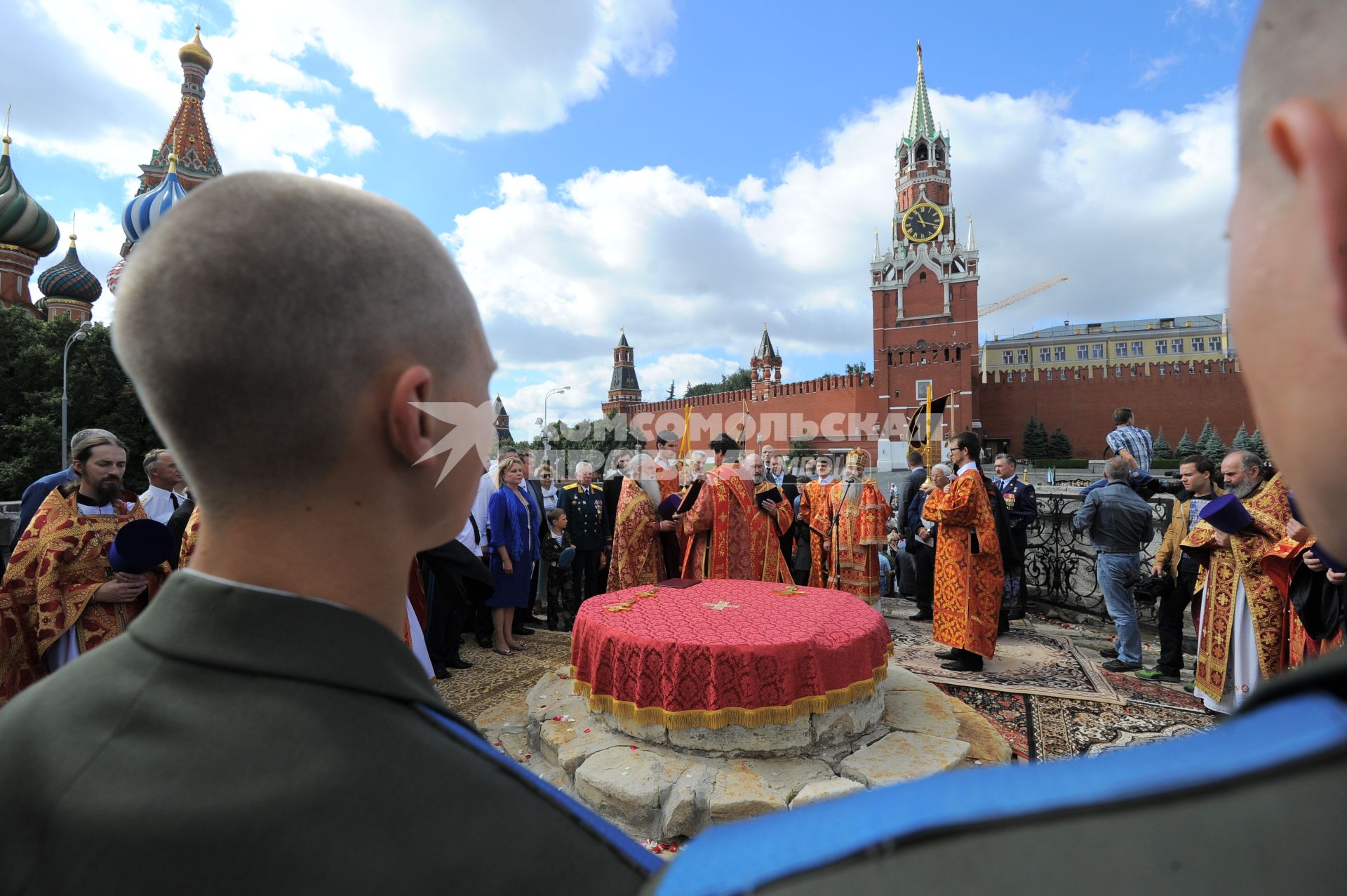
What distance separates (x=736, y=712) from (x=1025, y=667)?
3516 millimetres

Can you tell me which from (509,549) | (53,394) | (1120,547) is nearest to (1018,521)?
(1120,547)

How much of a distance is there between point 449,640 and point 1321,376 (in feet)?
21.4

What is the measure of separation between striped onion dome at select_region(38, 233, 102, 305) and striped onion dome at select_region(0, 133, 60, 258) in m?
0.88

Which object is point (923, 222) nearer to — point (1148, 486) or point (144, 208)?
point (144, 208)

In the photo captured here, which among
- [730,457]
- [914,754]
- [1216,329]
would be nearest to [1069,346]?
[1216,329]

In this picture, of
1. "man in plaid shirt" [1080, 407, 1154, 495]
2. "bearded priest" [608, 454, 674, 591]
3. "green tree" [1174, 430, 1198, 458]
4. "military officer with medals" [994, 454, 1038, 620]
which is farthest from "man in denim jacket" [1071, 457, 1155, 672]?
"green tree" [1174, 430, 1198, 458]

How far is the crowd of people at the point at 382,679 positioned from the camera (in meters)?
0.30

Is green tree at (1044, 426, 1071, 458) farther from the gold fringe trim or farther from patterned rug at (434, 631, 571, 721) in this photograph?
the gold fringe trim

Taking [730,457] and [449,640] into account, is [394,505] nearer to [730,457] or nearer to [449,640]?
[449,640]

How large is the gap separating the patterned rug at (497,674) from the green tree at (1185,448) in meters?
40.4

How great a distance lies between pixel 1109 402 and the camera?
135ft

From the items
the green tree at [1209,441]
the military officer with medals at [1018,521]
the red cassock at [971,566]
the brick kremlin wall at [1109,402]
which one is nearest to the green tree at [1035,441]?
the brick kremlin wall at [1109,402]

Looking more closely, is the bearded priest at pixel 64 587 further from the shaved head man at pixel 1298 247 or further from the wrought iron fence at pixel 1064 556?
the wrought iron fence at pixel 1064 556

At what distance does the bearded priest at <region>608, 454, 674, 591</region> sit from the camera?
752 centimetres
